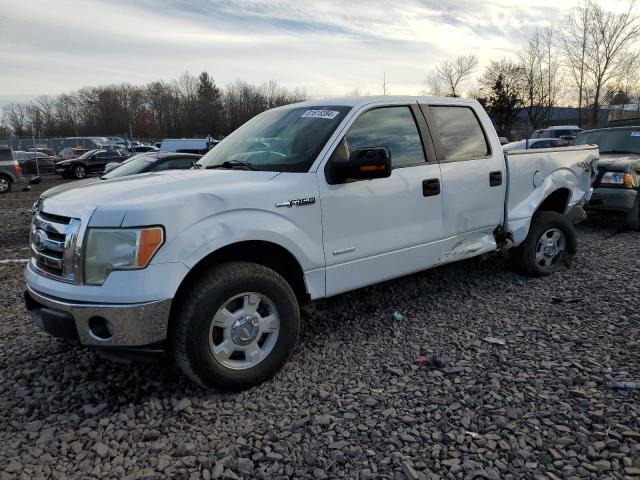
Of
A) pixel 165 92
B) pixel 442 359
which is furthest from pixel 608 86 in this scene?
pixel 165 92

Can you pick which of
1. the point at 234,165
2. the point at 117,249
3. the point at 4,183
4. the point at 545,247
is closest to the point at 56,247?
the point at 117,249

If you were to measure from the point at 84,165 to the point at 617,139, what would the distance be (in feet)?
75.5

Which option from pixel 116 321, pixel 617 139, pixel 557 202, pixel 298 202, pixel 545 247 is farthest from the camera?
pixel 617 139

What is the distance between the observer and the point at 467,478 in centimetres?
228

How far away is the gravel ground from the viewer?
2424 mm

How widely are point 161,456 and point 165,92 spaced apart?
90.6 meters

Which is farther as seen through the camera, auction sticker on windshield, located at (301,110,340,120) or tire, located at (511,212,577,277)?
tire, located at (511,212,577,277)

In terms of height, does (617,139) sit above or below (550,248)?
above

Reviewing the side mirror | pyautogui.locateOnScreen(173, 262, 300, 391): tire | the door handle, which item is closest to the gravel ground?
pyautogui.locateOnScreen(173, 262, 300, 391): tire

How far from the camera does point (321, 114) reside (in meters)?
3.72

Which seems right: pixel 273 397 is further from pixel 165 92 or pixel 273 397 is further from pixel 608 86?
pixel 165 92

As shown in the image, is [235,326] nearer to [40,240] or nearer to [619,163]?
[40,240]

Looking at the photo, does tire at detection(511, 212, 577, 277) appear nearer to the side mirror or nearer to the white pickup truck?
the white pickup truck

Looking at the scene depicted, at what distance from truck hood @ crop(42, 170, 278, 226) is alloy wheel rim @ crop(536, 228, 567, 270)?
131 inches
